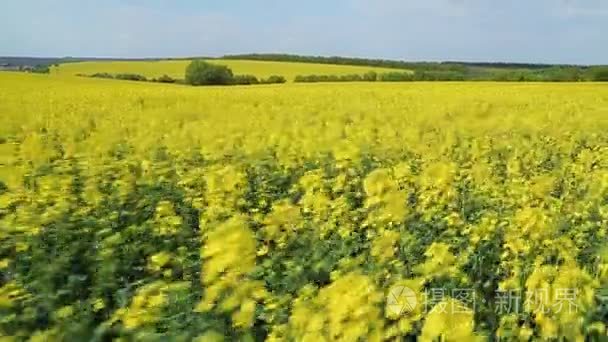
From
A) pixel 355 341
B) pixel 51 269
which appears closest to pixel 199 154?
pixel 51 269

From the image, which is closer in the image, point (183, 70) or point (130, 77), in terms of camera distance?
point (130, 77)

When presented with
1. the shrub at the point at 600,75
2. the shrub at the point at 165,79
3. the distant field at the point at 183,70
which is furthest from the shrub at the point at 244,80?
the shrub at the point at 600,75

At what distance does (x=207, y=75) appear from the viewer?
40469mm

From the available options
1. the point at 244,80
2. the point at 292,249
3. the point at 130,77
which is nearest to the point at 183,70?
the point at 130,77

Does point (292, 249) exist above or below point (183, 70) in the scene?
below

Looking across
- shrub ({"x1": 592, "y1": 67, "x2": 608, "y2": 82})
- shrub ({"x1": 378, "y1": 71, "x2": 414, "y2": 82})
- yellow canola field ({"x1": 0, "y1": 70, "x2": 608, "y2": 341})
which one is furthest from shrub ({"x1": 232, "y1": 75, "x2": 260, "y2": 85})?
yellow canola field ({"x1": 0, "y1": 70, "x2": 608, "y2": 341})

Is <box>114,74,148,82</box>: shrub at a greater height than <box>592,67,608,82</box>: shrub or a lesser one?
lesser

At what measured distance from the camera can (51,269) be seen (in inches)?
111

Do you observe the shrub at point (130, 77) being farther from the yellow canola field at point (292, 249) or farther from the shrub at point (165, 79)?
the yellow canola field at point (292, 249)

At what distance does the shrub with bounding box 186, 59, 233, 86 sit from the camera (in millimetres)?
40375

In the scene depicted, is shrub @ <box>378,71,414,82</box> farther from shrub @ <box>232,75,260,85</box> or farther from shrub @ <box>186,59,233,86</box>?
shrub @ <box>186,59,233,86</box>

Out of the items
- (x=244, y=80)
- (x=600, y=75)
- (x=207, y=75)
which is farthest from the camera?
(x=244, y=80)

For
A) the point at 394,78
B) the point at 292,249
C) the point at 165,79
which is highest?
the point at 394,78

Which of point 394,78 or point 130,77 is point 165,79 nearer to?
point 130,77
